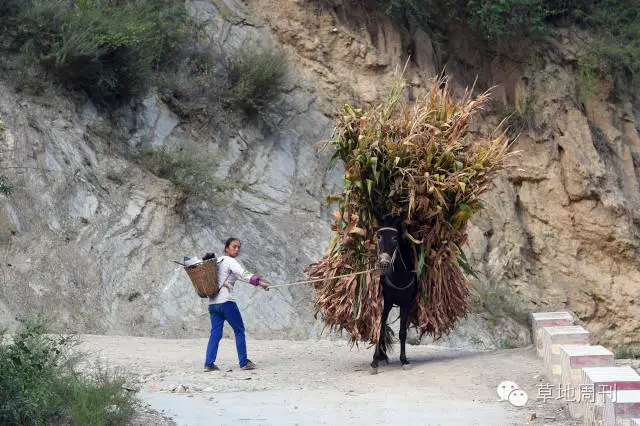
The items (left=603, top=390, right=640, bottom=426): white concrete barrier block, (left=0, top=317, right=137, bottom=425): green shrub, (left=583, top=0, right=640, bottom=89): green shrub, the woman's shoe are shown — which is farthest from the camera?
(left=583, top=0, right=640, bottom=89): green shrub

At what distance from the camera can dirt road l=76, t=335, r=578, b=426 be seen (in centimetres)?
772

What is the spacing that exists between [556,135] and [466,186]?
11.0 m

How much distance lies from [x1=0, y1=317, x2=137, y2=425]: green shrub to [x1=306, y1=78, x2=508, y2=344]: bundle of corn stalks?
369 centimetres

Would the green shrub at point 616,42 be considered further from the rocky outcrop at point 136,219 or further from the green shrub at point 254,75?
the green shrub at point 254,75

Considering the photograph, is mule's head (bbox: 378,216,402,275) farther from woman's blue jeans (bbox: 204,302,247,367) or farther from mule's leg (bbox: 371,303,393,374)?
woman's blue jeans (bbox: 204,302,247,367)

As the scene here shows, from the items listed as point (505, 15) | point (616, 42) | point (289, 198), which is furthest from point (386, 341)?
point (616, 42)

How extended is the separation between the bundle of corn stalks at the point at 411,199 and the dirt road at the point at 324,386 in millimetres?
787

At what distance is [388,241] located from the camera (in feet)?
32.9

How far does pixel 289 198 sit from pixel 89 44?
516 centimetres

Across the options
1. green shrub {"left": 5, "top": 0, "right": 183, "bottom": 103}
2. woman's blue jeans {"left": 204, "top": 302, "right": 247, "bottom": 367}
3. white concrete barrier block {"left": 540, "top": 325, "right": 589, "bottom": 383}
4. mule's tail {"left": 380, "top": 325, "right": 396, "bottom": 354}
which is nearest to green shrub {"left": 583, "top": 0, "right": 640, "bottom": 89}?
green shrub {"left": 5, "top": 0, "right": 183, "bottom": 103}

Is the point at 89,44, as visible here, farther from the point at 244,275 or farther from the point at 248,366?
the point at 248,366

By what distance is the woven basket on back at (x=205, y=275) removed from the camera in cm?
1051

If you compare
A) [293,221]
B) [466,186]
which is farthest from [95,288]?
[466,186]

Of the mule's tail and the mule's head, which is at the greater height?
the mule's head
